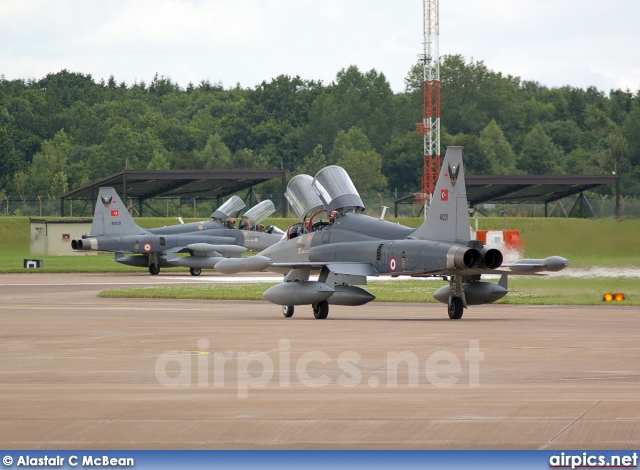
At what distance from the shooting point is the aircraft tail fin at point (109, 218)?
51219 mm

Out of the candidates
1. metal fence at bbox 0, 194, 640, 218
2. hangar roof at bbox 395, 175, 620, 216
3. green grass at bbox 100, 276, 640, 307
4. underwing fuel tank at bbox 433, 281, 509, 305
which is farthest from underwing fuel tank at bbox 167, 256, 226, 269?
underwing fuel tank at bbox 433, 281, 509, 305

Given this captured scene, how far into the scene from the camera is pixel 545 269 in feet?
82.9

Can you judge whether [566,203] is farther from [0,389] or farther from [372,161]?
[0,389]

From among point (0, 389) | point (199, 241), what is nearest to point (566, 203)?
point (199, 241)

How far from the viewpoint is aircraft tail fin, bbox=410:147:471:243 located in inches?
921

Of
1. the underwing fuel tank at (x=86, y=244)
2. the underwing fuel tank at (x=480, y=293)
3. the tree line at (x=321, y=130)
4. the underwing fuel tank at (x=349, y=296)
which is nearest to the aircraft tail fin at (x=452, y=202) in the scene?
the underwing fuel tank at (x=480, y=293)

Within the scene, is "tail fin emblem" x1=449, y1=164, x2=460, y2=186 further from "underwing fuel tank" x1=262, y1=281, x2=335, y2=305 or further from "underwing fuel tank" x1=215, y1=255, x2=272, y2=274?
"underwing fuel tank" x1=215, y1=255, x2=272, y2=274

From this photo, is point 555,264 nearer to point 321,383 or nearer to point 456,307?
point 456,307

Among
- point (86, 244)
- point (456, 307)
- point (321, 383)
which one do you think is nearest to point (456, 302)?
point (456, 307)

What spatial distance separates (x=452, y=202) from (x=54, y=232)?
153 feet

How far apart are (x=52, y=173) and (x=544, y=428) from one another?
107521mm

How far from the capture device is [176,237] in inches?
2062

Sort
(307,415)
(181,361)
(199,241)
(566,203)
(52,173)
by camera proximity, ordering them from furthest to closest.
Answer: (52,173), (566,203), (199,241), (181,361), (307,415)

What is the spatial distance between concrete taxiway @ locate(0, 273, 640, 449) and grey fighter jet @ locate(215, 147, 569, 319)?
700 mm
